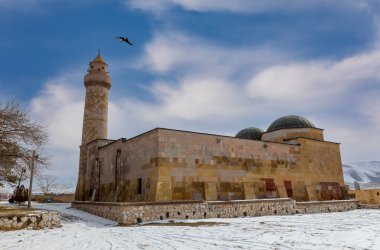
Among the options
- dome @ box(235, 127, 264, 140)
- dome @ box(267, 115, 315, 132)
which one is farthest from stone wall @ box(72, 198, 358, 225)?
dome @ box(235, 127, 264, 140)

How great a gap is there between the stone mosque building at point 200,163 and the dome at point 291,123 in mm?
103

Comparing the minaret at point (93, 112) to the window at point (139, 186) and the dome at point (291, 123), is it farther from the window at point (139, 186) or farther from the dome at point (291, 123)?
the dome at point (291, 123)

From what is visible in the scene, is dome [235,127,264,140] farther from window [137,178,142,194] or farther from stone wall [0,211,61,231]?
stone wall [0,211,61,231]

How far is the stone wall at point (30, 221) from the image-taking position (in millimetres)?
13242

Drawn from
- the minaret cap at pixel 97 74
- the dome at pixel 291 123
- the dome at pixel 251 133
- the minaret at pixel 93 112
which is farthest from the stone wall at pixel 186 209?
the minaret cap at pixel 97 74

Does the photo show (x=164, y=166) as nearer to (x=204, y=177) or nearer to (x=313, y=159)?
(x=204, y=177)

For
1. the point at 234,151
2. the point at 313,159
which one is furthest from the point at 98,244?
the point at 313,159

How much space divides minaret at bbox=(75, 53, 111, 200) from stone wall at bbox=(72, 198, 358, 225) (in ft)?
28.9

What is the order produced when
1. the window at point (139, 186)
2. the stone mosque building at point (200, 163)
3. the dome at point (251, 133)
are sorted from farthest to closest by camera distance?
the dome at point (251, 133), the window at point (139, 186), the stone mosque building at point (200, 163)

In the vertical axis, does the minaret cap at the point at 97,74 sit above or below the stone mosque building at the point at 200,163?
above

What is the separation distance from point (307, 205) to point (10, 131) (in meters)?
22.1

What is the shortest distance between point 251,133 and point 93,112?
18.3 meters

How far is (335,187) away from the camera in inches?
1270

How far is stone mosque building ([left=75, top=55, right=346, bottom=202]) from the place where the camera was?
21.4m
